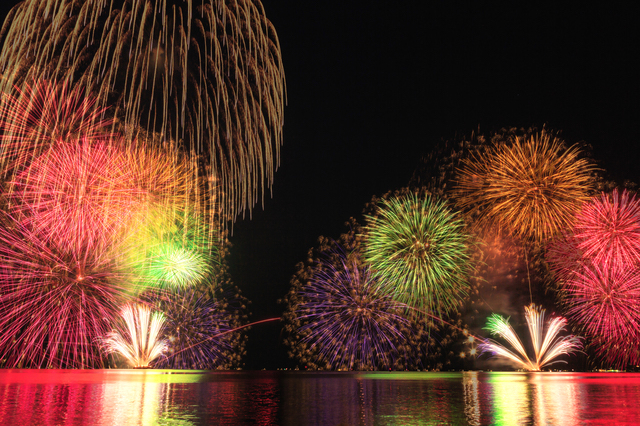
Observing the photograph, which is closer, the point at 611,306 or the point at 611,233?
the point at 611,233

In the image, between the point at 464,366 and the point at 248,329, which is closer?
the point at 464,366

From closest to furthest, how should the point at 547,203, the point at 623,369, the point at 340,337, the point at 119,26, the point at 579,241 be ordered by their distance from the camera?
the point at 119,26 → the point at 547,203 → the point at 579,241 → the point at 623,369 → the point at 340,337

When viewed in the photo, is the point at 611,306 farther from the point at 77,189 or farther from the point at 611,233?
the point at 77,189

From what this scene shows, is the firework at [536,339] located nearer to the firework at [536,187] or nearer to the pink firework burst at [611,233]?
the pink firework burst at [611,233]

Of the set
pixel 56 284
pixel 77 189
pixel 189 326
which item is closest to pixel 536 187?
pixel 77 189

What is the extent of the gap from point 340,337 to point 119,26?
41.3 metres

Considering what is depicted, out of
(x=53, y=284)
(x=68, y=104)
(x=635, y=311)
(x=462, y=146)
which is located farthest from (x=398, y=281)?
(x=68, y=104)

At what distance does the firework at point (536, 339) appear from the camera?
Answer: 2064 inches

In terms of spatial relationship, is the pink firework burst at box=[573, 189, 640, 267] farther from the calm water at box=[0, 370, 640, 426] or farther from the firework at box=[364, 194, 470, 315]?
the calm water at box=[0, 370, 640, 426]

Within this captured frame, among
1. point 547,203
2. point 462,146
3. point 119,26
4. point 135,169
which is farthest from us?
point 462,146

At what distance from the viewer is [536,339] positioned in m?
58.6

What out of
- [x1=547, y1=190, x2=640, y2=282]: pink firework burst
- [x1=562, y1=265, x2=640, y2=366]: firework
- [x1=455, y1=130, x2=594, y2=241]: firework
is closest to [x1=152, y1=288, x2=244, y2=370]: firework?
[x1=455, y1=130, x2=594, y2=241]: firework

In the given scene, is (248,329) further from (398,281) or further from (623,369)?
(623,369)

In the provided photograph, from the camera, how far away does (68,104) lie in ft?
85.4
